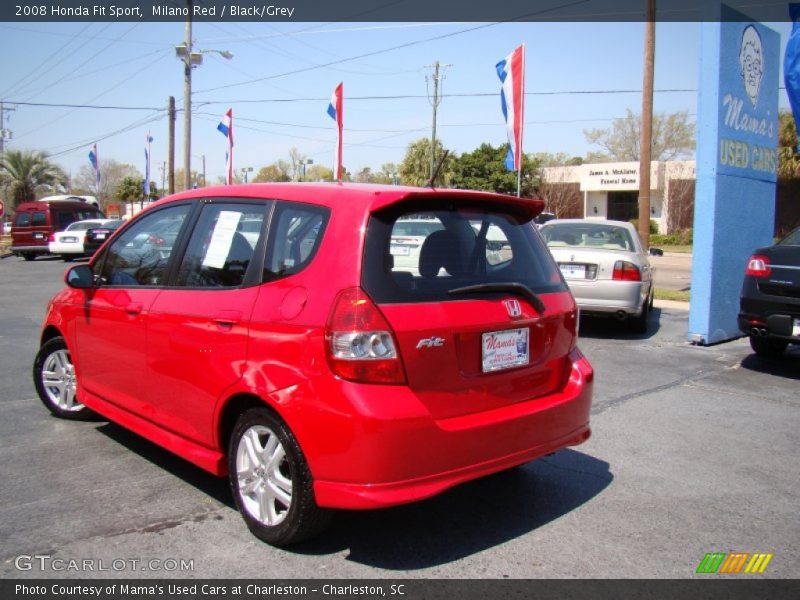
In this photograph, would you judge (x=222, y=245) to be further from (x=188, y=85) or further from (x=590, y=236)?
(x=188, y=85)

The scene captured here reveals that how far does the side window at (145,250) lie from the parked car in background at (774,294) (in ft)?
18.6

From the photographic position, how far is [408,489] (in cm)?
294

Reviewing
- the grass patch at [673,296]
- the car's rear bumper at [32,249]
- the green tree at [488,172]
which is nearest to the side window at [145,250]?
the grass patch at [673,296]

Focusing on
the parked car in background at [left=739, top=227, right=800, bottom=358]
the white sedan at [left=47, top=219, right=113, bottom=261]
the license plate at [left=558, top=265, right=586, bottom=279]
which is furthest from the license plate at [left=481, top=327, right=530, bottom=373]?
the white sedan at [left=47, top=219, right=113, bottom=261]

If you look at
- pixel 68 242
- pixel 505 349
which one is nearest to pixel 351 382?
pixel 505 349

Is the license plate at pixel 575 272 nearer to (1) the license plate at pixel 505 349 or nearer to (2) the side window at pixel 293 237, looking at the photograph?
(1) the license plate at pixel 505 349

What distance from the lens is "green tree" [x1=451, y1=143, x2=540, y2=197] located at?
49.3m

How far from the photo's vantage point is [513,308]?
341 cm

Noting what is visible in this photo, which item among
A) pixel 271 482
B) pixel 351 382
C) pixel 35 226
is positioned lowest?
pixel 271 482

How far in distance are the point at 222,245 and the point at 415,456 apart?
63.6 inches

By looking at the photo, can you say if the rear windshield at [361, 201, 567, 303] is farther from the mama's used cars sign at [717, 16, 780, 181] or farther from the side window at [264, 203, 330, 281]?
the mama's used cars sign at [717, 16, 780, 181]

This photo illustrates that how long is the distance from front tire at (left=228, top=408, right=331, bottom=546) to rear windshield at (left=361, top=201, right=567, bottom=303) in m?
0.81

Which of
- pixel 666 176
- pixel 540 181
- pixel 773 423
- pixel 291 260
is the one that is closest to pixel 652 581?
pixel 291 260

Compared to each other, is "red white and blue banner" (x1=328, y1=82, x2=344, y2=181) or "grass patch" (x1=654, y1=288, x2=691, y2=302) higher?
"red white and blue banner" (x1=328, y1=82, x2=344, y2=181)
